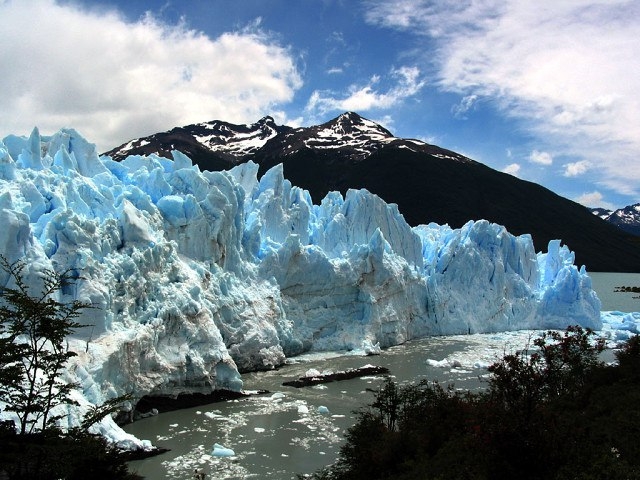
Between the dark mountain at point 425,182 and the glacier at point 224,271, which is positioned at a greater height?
the dark mountain at point 425,182

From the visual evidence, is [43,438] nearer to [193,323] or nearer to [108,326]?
[108,326]

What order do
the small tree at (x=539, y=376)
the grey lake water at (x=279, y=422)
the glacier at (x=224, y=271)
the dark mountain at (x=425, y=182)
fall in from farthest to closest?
the dark mountain at (x=425, y=182) < the glacier at (x=224, y=271) < the grey lake water at (x=279, y=422) < the small tree at (x=539, y=376)

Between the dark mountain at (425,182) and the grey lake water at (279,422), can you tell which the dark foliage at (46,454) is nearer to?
the grey lake water at (279,422)

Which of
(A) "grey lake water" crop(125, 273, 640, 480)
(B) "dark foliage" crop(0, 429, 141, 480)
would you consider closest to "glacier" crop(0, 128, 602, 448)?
(A) "grey lake water" crop(125, 273, 640, 480)

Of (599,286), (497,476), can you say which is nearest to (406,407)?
(497,476)

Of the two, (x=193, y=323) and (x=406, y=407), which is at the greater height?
(x=193, y=323)

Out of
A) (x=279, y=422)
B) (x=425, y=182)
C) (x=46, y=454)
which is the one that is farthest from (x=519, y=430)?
(x=425, y=182)

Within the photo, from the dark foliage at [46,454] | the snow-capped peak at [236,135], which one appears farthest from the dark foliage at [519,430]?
the snow-capped peak at [236,135]
